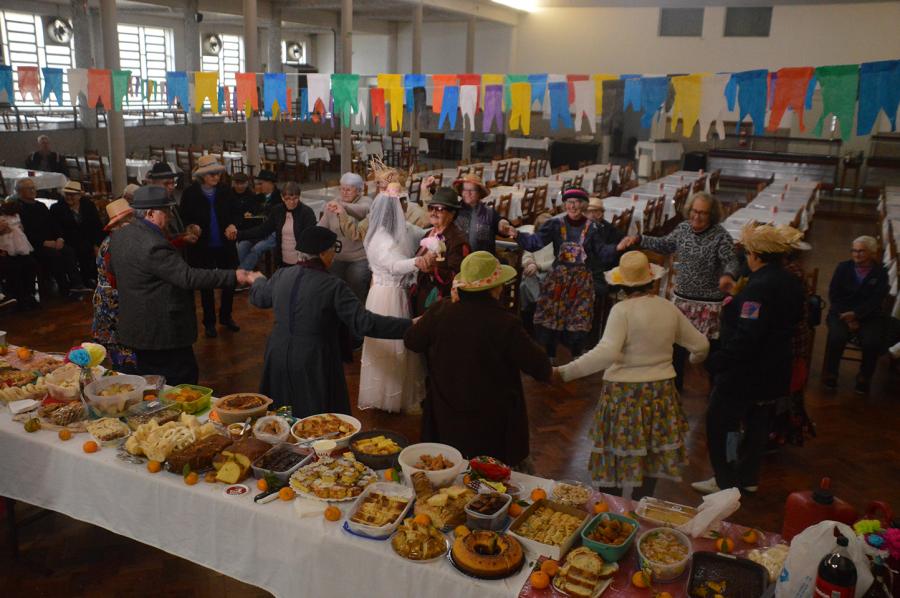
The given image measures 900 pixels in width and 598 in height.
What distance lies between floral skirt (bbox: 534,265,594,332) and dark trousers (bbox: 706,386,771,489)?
5.37 feet

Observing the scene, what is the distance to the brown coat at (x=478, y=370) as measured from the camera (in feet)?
9.02

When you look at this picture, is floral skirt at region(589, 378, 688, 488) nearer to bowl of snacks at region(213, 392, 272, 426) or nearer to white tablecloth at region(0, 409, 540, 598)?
white tablecloth at region(0, 409, 540, 598)

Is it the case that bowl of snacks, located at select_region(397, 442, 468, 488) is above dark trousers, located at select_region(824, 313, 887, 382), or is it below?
above

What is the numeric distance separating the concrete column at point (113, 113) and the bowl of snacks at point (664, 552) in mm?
9126

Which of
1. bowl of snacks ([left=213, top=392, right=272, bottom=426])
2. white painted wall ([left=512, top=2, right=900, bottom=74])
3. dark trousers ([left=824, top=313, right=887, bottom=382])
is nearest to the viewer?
bowl of snacks ([left=213, top=392, right=272, bottom=426])

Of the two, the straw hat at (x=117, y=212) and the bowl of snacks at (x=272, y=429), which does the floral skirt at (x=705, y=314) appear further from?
the straw hat at (x=117, y=212)

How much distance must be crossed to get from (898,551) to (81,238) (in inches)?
280

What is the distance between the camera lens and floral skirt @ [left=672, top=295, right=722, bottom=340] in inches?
171

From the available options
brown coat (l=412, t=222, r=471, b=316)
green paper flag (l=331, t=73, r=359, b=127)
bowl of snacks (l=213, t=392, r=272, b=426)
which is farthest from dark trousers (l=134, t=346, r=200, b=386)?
green paper flag (l=331, t=73, r=359, b=127)

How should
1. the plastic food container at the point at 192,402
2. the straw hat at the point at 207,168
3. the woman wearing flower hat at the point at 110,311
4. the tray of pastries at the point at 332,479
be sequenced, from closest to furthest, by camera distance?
the tray of pastries at the point at 332,479
the plastic food container at the point at 192,402
the woman wearing flower hat at the point at 110,311
the straw hat at the point at 207,168

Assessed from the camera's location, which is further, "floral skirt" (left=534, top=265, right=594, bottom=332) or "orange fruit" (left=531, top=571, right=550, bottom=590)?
"floral skirt" (left=534, top=265, right=594, bottom=332)

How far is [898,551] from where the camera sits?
183 cm

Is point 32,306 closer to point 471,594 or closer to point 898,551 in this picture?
point 471,594

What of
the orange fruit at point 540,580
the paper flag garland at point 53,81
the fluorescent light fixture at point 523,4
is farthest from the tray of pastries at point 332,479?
the fluorescent light fixture at point 523,4
